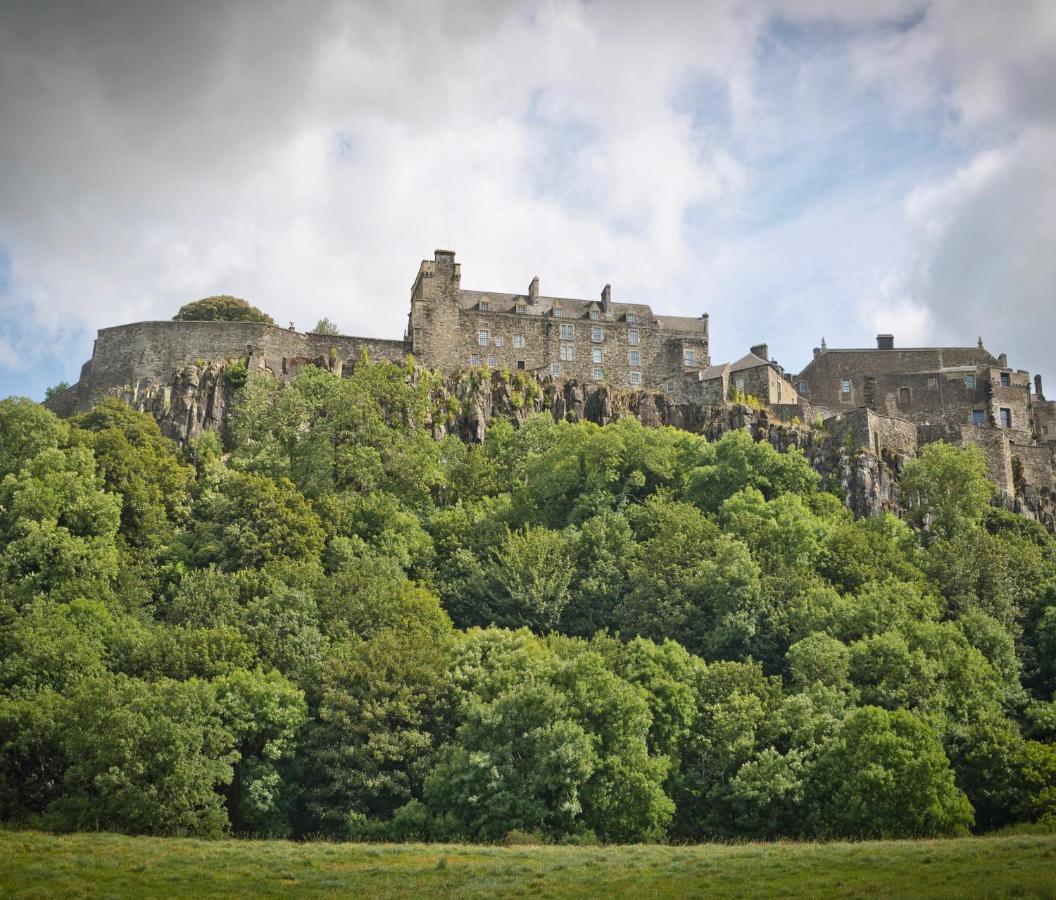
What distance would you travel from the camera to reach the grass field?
34531 mm

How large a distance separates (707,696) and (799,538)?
13724 millimetres

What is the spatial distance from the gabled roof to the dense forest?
450 inches

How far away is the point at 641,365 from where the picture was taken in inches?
3469

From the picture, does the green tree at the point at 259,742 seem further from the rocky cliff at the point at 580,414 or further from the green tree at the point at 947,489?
the green tree at the point at 947,489

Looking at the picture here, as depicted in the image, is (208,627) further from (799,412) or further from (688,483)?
(799,412)

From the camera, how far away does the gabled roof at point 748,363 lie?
278ft

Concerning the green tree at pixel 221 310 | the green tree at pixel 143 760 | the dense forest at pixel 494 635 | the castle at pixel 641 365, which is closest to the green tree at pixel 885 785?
the dense forest at pixel 494 635

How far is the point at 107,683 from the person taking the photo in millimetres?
46781

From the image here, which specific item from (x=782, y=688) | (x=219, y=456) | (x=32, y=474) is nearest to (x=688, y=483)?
(x=782, y=688)

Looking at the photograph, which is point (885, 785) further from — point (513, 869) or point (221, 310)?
point (221, 310)

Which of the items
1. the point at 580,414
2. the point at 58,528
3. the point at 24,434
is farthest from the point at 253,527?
the point at 580,414

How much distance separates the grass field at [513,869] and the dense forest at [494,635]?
3862 millimetres

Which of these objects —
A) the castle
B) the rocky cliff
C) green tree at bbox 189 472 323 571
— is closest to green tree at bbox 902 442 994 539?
the rocky cliff

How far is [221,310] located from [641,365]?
2989 cm
